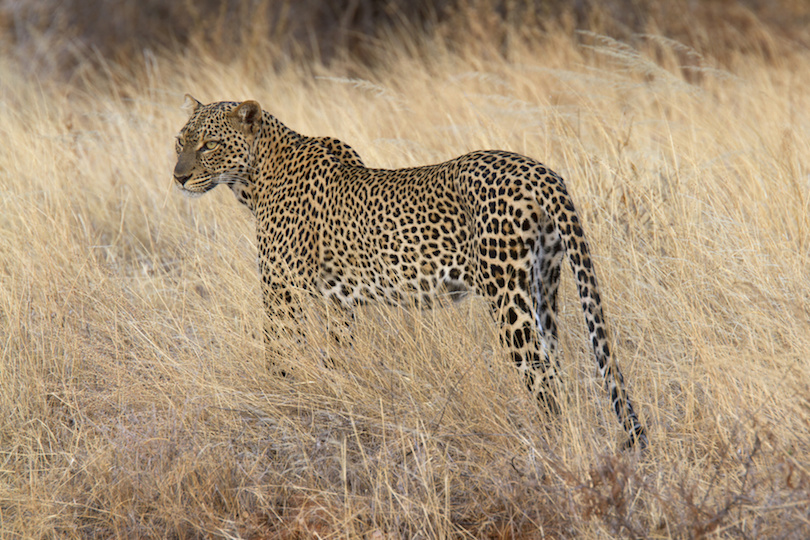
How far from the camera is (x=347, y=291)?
12.9 ft

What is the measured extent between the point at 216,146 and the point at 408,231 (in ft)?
4.42

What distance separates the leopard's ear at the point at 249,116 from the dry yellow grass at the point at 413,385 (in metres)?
0.82

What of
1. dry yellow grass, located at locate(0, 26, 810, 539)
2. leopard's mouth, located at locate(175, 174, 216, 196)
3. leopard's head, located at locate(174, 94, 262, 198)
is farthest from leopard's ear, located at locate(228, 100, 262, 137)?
dry yellow grass, located at locate(0, 26, 810, 539)

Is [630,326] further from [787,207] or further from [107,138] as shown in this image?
[107,138]

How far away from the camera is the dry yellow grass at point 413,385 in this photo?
2924 mm

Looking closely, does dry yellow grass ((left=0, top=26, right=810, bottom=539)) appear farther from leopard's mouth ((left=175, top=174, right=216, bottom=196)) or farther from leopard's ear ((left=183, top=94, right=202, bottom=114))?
leopard's ear ((left=183, top=94, right=202, bottom=114))

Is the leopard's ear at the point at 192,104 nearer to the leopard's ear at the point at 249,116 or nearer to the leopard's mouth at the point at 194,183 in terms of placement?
the leopard's ear at the point at 249,116

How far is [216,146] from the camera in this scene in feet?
14.2

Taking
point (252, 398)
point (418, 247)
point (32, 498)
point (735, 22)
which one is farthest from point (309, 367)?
point (735, 22)

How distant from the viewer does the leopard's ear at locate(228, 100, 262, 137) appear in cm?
427

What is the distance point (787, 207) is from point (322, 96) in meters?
5.20

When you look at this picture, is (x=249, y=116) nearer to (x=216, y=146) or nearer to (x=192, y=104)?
(x=216, y=146)

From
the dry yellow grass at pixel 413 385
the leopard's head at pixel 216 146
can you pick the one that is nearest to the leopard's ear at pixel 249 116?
the leopard's head at pixel 216 146

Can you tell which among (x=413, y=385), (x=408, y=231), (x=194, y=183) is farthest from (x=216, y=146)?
(x=413, y=385)
